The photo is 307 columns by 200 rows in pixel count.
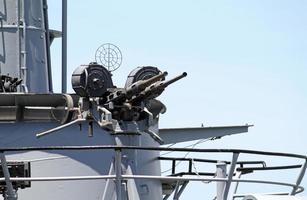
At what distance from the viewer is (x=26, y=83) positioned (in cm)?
1404

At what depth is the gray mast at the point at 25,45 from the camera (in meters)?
14.1

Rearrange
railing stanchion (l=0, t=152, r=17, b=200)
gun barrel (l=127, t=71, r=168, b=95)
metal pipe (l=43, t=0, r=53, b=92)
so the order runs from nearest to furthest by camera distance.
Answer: railing stanchion (l=0, t=152, r=17, b=200) → gun barrel (l=127, t=71, r=168, b=95) → metal pipe (l=43, t=0, r=53, b=92)

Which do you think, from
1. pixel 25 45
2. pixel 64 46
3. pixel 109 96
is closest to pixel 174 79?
pixel 109 96

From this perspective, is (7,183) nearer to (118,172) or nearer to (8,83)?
(118,172)

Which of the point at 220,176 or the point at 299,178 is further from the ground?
the point at 220,176

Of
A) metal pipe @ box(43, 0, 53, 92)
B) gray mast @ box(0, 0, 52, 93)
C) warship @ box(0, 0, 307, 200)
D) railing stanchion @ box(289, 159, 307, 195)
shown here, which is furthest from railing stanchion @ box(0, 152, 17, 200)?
metal pipe @ box(43, 0, 53, 92)

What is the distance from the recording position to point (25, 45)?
14.3 meters

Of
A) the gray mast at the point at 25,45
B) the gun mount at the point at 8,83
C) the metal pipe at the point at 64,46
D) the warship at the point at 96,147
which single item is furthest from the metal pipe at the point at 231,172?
the metal pipe at the point at 64,46

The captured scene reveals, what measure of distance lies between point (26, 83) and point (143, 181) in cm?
381

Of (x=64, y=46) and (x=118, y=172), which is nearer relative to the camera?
(x=118, y=172)

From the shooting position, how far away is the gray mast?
14.1 m

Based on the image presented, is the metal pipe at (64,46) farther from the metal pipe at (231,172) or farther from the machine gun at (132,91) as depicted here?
the metal pipe at (231,172)

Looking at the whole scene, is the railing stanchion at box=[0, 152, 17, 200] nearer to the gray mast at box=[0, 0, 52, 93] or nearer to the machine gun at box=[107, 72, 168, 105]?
the machine gun at box=[107, 72, 168, 105]

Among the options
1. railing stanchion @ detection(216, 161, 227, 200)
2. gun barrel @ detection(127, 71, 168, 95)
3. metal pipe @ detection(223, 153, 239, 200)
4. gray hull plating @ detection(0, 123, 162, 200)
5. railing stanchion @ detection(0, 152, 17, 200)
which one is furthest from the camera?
gray hull plating @ detection(0, 123, 162, 200)
